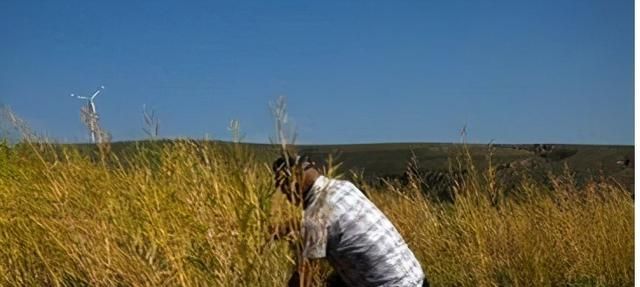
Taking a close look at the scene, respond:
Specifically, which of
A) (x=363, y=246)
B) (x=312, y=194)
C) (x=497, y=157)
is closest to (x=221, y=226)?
(x=363, y=246)

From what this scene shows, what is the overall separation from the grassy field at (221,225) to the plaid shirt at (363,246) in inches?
4.7

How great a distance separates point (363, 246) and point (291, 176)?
42.9 inches

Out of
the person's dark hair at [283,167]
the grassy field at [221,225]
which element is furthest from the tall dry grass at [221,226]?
the person's dark hair at [283,167]

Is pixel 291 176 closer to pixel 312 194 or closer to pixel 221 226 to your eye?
pixel 312 194

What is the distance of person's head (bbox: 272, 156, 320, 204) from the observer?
296 cm

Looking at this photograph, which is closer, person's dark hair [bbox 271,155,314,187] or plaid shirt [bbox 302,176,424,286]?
person's dark hair [bbox 271,155,314,187]

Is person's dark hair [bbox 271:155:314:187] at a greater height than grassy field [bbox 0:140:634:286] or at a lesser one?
greater

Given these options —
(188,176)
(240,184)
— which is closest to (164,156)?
(188,176)

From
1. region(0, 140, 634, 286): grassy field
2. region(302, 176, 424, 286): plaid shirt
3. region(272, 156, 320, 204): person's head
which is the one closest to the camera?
region(272, 156, 320, 204): person's head

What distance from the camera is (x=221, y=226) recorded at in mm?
3773

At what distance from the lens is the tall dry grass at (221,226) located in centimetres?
353

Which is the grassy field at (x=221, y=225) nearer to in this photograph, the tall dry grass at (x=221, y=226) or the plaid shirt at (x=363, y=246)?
the tall dry grass at (x=221, y=226)

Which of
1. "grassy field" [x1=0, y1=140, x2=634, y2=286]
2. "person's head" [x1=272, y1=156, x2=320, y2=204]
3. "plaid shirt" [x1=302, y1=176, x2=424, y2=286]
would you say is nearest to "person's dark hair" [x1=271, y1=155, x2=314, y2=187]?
"person's head" [x1=272, y1=156, x2=320, y2=204]

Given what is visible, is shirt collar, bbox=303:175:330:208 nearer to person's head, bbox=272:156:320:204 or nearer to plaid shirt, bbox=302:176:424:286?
person's head, bbox=272:156:320:204
